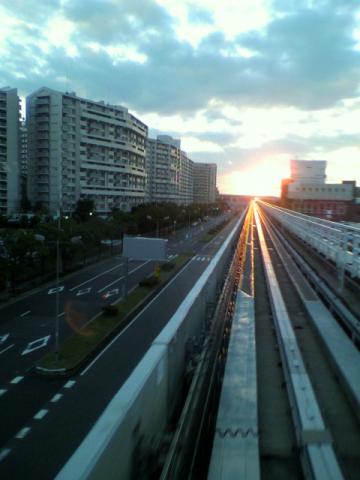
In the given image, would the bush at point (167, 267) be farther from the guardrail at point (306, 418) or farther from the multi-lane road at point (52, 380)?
the guardrail at point (306, 418)

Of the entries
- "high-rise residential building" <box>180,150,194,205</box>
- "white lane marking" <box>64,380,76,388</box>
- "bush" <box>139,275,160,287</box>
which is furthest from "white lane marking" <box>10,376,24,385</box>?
"high-rise residential building" <box>180,150,194,205</box>

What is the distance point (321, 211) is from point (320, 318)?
64.7 feet

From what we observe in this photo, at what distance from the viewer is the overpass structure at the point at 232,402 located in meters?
2.46

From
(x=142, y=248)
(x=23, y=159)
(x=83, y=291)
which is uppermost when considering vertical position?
(x=23, y=159)

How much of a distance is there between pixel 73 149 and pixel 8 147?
7023mm

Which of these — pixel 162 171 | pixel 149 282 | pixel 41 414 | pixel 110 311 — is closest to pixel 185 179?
pixel 162 171

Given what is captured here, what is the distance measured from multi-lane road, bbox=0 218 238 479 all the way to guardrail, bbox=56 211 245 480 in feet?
12.1

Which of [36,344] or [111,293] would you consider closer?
[36,344]

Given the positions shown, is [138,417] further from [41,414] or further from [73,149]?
[73,149]

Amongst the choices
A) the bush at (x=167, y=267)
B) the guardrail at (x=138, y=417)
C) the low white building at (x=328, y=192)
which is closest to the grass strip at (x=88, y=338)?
the bush at (x=167, y=267)

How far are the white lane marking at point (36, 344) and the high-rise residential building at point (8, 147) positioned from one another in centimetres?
3159

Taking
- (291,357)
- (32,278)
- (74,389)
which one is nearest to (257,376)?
(291,357)

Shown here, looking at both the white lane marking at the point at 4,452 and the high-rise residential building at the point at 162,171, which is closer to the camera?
the white lane marking at the point at 4,452

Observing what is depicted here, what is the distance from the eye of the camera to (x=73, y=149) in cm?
4412
